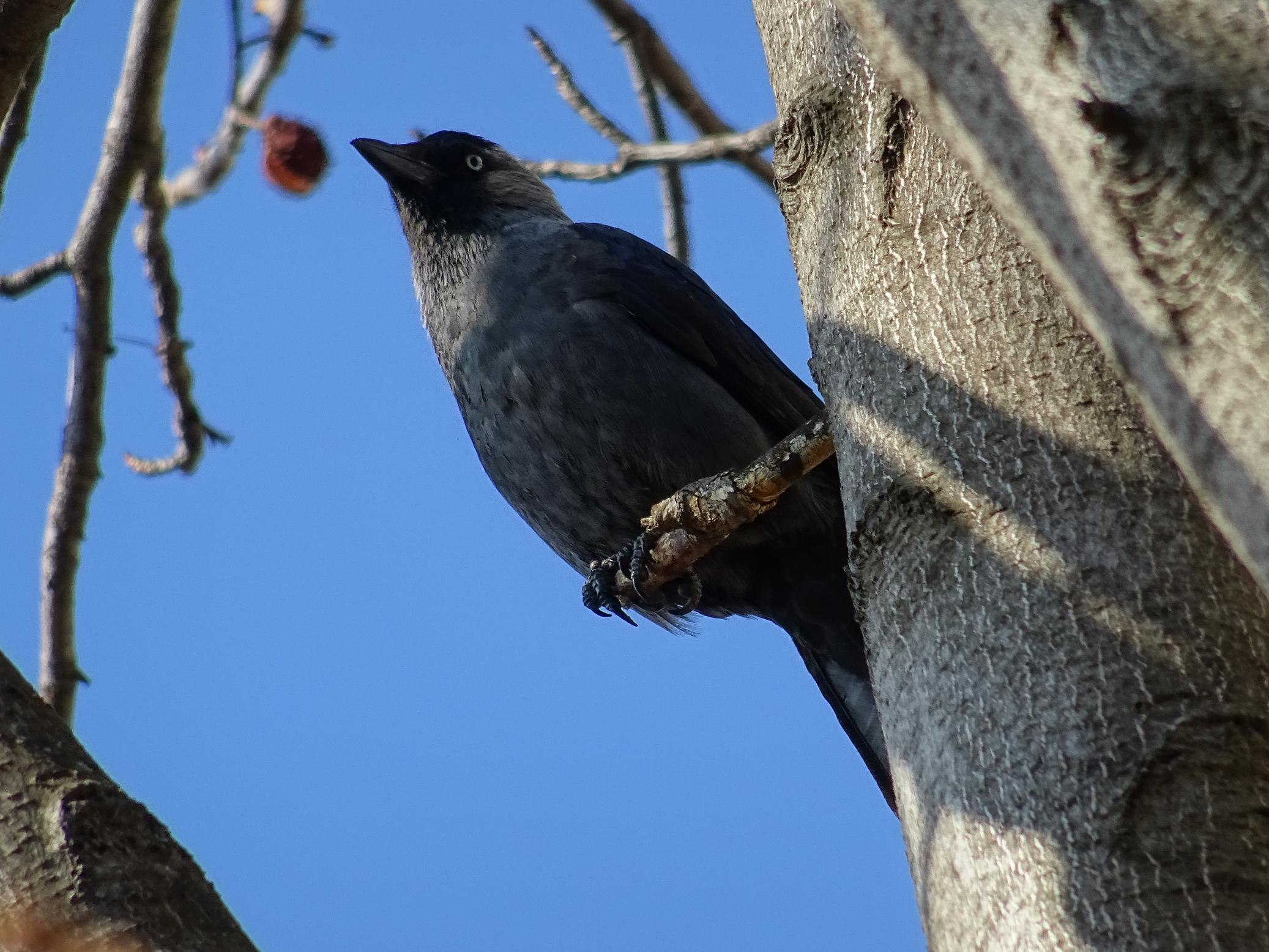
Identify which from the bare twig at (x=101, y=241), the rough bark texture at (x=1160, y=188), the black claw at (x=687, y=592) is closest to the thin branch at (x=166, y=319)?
the bare twig at (x=101, y=241)

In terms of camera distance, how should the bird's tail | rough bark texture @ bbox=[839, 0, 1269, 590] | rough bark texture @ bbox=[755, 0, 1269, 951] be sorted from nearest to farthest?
rough bark texture @ bbox=[839, 0, 1269, 590] < rough bark texture @ bbox=[755, 0, 1269, 951] < the bird's tail

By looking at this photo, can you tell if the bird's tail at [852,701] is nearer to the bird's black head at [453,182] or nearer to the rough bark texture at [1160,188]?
the bird's black head at [453,182]

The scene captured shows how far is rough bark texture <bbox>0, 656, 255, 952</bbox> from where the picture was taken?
2135 mm

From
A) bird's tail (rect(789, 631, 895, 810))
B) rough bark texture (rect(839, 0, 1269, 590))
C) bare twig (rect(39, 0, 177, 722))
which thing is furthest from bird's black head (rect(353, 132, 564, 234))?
rough bark texture (rect(839, 0, 1269, 590))

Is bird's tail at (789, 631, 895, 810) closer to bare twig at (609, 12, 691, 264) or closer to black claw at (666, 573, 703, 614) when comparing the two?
black claw at (666, 573, 703, 614)

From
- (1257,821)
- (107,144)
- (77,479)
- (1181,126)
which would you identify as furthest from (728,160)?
(1181,126)

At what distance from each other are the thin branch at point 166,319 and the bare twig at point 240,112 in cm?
40

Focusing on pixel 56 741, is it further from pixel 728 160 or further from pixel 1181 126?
pixel 728 160

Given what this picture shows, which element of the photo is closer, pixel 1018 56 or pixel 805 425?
pixel 1018 56

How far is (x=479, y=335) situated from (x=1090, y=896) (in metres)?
3.05

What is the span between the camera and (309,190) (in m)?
5.11

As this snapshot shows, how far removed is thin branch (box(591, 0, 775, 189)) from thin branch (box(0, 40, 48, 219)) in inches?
76.4

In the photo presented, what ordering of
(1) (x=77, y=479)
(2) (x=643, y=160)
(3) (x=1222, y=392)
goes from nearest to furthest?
1. (3) (x=1222, y=392)
2. (1) (x=77, y=479)
3. (2) (x=643, y=160)

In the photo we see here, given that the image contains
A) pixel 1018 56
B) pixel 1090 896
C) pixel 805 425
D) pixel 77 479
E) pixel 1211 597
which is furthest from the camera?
pixel 77 479
